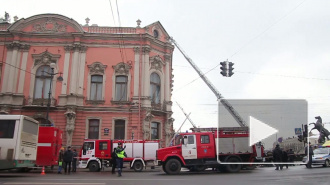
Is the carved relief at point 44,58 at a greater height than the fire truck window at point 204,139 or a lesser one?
greater

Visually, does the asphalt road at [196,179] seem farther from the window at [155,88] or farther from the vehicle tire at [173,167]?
the window at [155,88]

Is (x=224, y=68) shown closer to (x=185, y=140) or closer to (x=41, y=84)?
(x=185, y=140)

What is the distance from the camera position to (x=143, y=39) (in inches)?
Answer: 1146

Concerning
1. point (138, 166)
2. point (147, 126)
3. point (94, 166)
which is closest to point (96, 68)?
point (147, 126)

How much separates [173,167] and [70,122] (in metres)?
14.2

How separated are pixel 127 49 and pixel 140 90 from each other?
4328mm

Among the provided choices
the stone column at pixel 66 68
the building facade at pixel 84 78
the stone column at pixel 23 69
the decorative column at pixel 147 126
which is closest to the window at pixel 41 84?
the building facade at pixel 84 78

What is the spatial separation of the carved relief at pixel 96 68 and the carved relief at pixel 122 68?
1128 mm

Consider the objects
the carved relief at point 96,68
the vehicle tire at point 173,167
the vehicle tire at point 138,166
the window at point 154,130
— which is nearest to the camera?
the vehicle tire at point 173,167

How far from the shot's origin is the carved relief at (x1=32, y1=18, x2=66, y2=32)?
28.8 meters

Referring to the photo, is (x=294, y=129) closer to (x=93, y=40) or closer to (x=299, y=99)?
(x=299, y=99)

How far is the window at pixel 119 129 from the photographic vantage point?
91.3 feet

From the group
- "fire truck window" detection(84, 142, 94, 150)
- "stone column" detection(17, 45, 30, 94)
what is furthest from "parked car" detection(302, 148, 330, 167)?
"stone column" detection(17, 45, 30, 94)

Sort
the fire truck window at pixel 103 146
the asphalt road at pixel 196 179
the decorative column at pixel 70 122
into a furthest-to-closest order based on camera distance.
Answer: the decorative column at pixel 70 122 → the fire truck window at pixel 103 146 → the asphalt road at pixel 196 179
